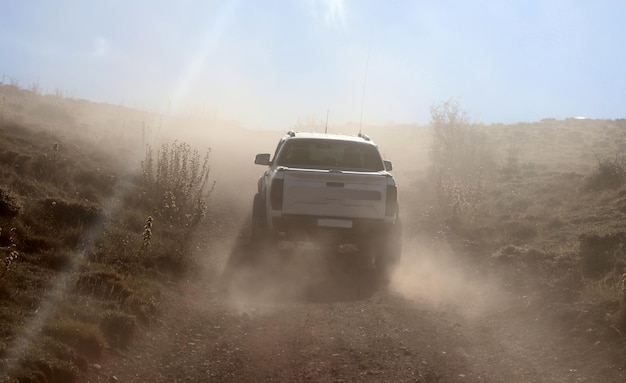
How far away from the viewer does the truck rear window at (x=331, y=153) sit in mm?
10984

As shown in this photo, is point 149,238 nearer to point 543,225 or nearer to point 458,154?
point 543,225

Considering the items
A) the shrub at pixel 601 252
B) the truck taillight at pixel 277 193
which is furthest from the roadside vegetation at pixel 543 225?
the truck taillight at pixel 277 193

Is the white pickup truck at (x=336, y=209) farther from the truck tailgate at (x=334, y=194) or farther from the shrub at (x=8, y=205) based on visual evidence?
the shrub at (x=8, y=205)

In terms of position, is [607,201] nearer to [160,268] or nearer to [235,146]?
[160,268]

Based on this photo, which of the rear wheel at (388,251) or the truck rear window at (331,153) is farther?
the truck rear window at (331,153)

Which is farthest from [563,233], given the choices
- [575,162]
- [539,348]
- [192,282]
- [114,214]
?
[575,162]

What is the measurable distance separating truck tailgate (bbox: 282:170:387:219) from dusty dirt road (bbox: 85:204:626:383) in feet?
3.36

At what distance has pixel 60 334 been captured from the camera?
5492 mm

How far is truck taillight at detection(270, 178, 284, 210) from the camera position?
31.0ft

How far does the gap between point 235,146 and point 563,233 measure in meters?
21.8

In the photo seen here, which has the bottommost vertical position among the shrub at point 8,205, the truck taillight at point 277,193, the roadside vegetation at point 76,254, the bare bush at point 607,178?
the roadside vegetation at point 76,254

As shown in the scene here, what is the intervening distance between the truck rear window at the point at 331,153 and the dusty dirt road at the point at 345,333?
1672 mm

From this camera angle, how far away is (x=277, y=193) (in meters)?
9.45

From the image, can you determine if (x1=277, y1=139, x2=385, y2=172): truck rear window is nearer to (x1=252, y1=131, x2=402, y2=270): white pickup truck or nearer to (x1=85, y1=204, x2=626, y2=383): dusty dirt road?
(x1=252, y1=131, x2=402, y2=270): white pickup truck
